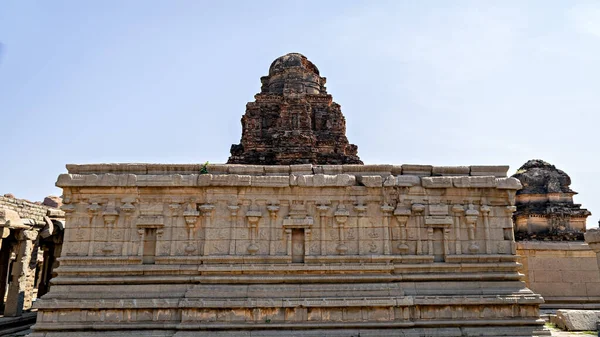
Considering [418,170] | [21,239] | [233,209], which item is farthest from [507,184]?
[21,239]

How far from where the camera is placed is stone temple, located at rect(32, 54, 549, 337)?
12195 millimetres

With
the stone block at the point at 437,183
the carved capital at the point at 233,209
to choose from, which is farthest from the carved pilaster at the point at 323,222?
the stone block at the point at 437,183

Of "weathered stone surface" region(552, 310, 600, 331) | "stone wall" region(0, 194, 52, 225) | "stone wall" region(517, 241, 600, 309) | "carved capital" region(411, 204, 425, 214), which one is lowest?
"weathered stone surface" region(552, 310, 600, 331)

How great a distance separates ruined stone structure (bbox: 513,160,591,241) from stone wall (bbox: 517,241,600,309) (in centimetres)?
157

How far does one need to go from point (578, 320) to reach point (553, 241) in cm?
731

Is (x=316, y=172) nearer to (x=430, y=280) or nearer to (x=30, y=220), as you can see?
(x=430, y=280)

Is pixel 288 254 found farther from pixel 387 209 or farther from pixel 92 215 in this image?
pixel 92 215

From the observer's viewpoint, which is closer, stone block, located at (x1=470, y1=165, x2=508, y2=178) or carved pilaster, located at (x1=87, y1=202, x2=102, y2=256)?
carved pilaster, located at (x1=87, y1=202, x2=102, y2=256)

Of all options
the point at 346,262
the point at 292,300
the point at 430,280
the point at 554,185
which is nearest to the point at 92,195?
the point at 292,300

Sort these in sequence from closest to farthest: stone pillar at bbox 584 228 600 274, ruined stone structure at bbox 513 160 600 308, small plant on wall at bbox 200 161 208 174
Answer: stone pillar at bbox 584 228 600 274 → small plant on wall at bbox 200 161 208 174 → ruined stone structure at bbox 513 160 600 308

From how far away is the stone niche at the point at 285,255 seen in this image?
12195 millimetres

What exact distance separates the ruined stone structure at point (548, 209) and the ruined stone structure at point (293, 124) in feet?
28.2

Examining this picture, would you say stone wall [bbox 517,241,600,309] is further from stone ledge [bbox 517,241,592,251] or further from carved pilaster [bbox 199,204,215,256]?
carved pilaster [bbox 199,204,215,256]

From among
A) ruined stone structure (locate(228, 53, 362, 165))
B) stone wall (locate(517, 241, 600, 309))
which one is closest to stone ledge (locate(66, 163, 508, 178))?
stone wall (locate(517, 241, 600, 309))
